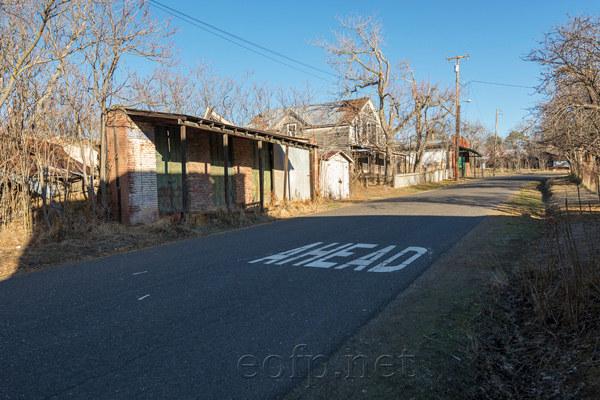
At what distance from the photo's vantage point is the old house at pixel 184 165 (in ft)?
40.2

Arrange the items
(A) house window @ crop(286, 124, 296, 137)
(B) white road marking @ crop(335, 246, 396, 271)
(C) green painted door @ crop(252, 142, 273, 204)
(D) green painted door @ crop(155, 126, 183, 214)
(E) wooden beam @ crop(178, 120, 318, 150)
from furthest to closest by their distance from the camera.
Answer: (A) house window @ crop(286, 124, 296, 137)
(C) green painted door @ crop(252, 142, 273, 204)
(D) green painted door @ crop(155, 126, 183, 214)
(E) wooden beam @ crop(178, 120, 318, 150)
(B) white road marking @ crop(335, 246, 396, 271)

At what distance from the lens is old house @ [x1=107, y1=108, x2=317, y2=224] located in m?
12.3

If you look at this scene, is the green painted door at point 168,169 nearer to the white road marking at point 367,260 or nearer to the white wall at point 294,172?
the white wall at point 294,172

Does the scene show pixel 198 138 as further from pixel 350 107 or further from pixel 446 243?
pixel 350 107

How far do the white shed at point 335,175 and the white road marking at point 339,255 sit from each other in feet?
47.8

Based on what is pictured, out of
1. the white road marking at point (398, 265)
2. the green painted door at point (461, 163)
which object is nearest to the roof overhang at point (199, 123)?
the white road marking at point (398, 265)

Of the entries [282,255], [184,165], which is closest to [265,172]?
[184,165]

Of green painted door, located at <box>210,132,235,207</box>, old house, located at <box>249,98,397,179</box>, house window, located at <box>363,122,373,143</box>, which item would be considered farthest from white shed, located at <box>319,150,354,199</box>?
house window, located at <box>363,122,373,143</box>

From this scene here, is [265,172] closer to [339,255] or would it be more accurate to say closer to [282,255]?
[282,255]

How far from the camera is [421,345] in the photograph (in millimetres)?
3717

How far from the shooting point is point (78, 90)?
11711 mm

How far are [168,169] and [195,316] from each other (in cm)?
1068

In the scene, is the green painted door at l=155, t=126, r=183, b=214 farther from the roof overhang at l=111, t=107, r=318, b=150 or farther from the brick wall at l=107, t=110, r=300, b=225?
the roof overhang at l=111, t=107, r=318, b=150

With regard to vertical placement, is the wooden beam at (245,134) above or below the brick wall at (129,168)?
above
